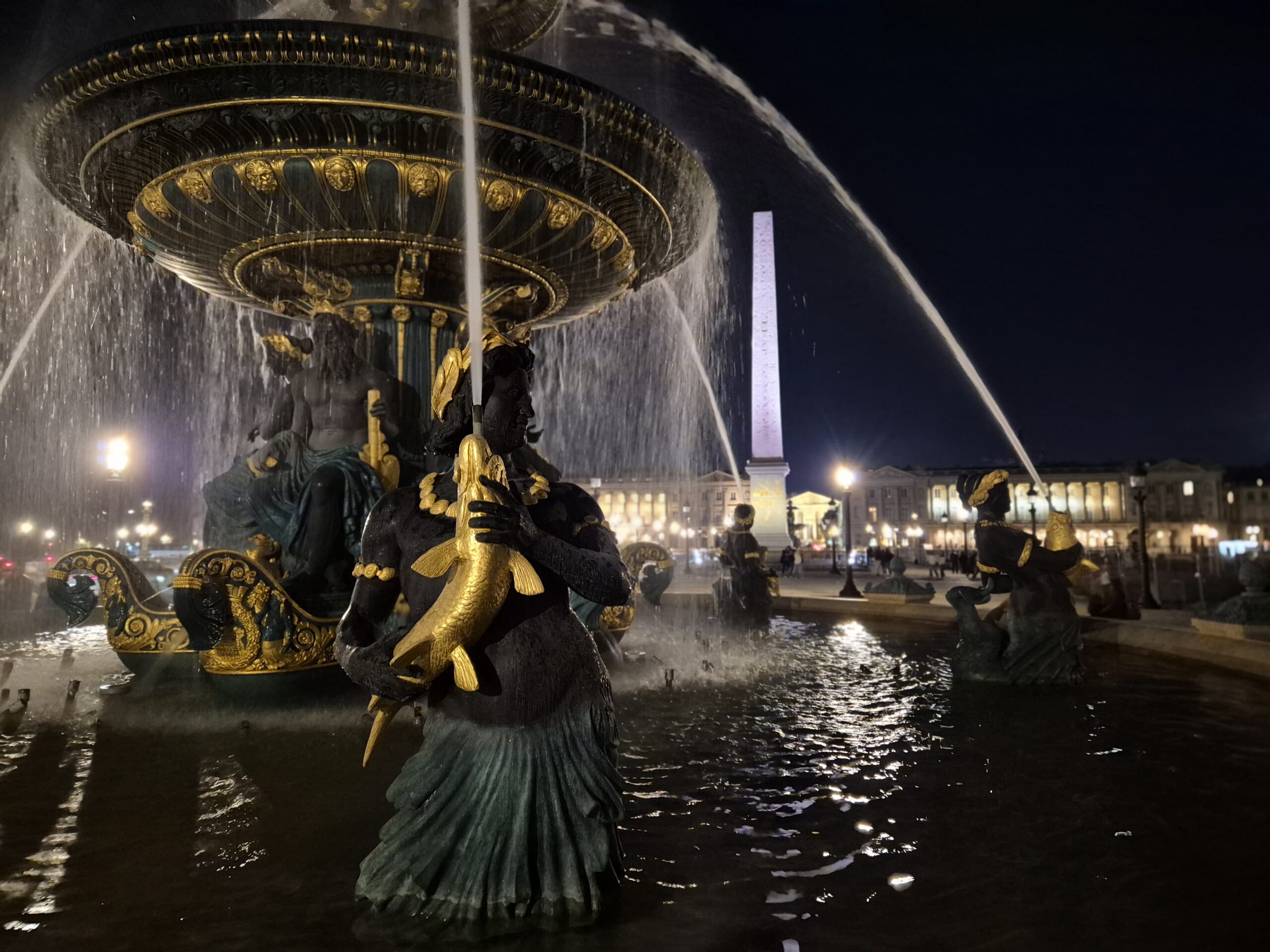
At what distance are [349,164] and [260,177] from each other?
0.71 m

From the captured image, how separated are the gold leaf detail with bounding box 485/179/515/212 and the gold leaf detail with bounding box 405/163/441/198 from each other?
392 millimetres

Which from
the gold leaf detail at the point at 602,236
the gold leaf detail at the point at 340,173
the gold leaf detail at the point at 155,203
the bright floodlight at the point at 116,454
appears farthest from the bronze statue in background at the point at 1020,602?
the bright floodlight at the point at 116,454

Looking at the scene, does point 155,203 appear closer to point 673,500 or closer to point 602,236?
point 602,236

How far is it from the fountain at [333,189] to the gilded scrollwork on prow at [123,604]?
0.9 inches

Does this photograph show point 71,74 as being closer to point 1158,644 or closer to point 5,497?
point 1158,644

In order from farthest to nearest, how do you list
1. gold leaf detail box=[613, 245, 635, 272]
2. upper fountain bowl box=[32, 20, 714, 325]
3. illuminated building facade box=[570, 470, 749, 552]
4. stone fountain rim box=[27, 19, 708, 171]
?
1. illuminated building facade box=[570, 470, 749, 552]
2. gold leaf detail box=[613, 245, 635, 272]
3. upper fountain bowl box=[32, 20, 714, 325]
4. stone fountain rim box=[27, 19, 708, 171]

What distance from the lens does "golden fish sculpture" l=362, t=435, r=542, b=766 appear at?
2.48 metres

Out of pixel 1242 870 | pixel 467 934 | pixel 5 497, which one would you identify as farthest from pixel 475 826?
pixel 5 497

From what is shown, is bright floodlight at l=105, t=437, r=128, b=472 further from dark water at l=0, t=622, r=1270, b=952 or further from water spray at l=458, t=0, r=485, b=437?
water spray at l=458, t=0, r=485, b=437

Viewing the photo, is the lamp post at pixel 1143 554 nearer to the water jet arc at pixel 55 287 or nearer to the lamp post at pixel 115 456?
the water jet arc at pixel 55 287

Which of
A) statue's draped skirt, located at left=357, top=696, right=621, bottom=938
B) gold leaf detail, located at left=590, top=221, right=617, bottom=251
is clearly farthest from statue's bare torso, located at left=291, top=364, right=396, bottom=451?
statue's draped skirt, located at left=357, top=696, right=621, bottom=938

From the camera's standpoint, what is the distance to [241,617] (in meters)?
6.09

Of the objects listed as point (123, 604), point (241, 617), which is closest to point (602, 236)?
point (241, 617)

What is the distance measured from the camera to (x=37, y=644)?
10.4m
